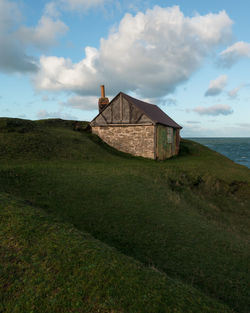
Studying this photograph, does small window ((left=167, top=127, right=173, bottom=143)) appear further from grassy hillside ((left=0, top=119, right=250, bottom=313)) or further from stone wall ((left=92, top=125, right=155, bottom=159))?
grassy hillside ((left=0, top=119, right=250, bottom=313))

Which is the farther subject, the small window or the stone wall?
the small window

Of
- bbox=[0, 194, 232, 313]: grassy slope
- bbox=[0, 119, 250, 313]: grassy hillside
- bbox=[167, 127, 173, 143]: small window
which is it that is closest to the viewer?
bbox=[0, 194, 232, 313]: grassy slope

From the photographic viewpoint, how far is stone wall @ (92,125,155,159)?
98.0ft

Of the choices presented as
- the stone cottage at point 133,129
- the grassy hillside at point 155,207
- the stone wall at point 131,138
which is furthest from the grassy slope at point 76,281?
the stone cottage at point 133,129

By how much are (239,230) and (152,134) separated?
659 inches

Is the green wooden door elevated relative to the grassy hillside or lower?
elevated

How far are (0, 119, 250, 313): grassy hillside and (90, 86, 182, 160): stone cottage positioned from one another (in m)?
5.73

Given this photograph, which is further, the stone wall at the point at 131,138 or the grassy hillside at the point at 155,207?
the stone wall at the point at 131,138

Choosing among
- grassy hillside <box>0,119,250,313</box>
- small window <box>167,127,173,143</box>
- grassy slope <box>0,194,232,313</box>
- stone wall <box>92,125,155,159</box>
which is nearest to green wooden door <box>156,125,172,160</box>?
small window <box>167,127,173,143</box>

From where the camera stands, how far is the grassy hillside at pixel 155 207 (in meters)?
9.07

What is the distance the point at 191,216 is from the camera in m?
14.1

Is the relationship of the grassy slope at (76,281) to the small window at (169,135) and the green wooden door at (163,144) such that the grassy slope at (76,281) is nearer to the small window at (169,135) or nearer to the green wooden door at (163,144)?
the green wooden door at (163,144)

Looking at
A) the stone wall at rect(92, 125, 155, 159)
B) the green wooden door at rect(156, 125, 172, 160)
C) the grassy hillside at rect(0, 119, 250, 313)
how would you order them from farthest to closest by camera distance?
the green wooden door at rect(156, 125, 172, 160), the stone wall at rect(92, 125, 155, 159), the grassy hillside at rect(0, 119, 250, 313)

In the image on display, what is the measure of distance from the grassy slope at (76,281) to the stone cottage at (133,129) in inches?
903
